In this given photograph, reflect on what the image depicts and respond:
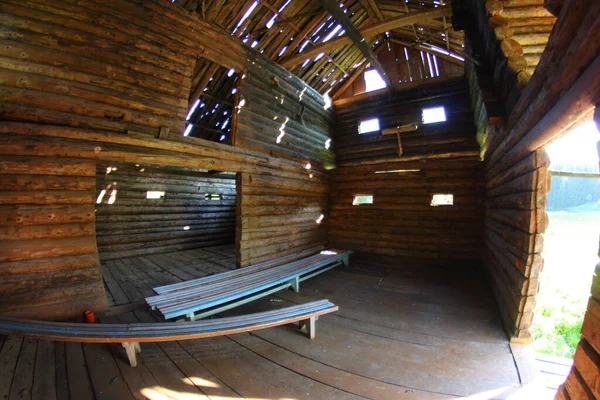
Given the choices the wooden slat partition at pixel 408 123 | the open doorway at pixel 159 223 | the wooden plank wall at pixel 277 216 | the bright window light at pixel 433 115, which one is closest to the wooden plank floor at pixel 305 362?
the wooden plank wall at pixel 277 216

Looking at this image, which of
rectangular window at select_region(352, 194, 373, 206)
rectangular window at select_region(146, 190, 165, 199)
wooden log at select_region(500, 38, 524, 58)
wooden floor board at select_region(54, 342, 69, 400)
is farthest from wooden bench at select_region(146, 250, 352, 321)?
rectangular window at select_region(146, 190, 165, 199)

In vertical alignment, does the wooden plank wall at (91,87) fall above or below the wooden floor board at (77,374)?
above

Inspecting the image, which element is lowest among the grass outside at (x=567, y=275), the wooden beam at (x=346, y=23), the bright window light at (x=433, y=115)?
the grass outside at (x=567, y=275)

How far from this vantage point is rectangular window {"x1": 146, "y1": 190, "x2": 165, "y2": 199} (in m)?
9.96

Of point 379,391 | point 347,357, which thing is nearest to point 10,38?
point 347,357

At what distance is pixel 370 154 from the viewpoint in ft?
34.4

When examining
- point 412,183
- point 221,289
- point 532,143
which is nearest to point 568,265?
point 412,183

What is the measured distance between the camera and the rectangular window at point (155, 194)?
9.96 meters

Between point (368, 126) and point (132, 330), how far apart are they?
1068 cm

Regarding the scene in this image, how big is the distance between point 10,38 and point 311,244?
29.2 feet

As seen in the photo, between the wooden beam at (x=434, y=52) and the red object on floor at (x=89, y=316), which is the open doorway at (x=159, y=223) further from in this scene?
the wooden beam at (x=434, y=52)

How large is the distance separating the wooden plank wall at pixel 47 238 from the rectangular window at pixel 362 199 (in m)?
8.78

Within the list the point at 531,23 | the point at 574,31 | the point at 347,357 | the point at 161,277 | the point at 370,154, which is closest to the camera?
the point at 574,31

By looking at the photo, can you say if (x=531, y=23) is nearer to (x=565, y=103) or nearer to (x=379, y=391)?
(x=565, y=103)
